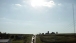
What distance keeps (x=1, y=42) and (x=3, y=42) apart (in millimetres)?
455

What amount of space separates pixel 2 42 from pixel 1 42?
208mm

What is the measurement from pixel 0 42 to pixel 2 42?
0.40 meters

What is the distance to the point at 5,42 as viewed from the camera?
24.6 metres

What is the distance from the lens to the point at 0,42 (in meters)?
24.2

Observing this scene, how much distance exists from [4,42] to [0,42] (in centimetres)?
78

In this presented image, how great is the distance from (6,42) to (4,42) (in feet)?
1.50

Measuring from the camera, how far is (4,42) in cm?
2450

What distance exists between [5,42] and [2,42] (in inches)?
24.0

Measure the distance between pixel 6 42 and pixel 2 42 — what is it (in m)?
0.86

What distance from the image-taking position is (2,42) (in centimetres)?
2430

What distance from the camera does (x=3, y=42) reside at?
80.4 feet
